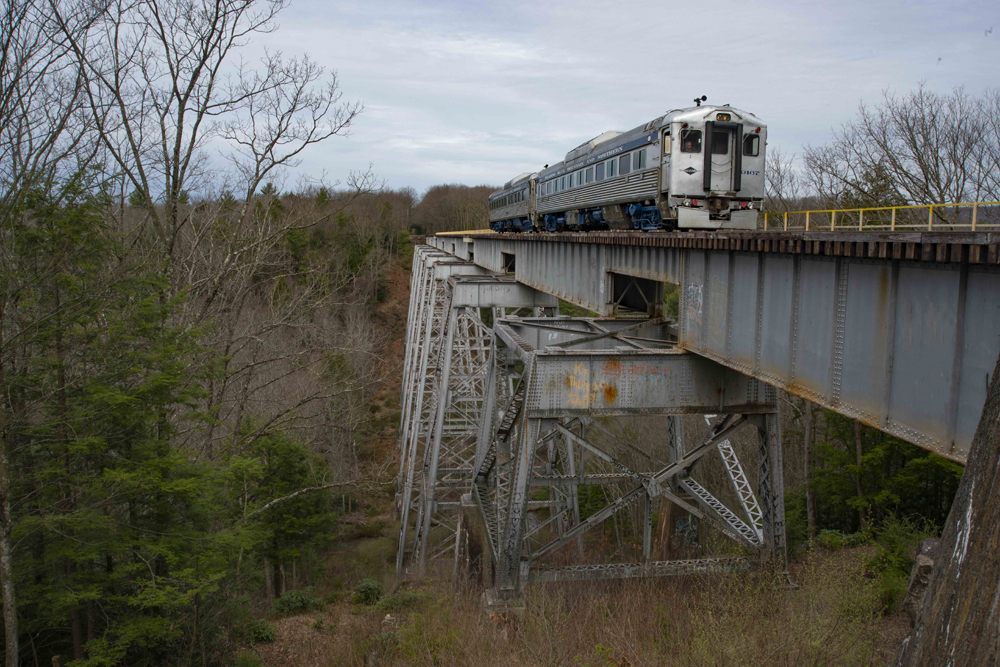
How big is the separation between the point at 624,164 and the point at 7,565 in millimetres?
11165

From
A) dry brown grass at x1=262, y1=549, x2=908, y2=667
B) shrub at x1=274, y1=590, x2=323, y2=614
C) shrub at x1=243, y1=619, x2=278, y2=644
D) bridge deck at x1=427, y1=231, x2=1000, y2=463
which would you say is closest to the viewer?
bridge deck at x1=427, y1=231, x2=1000, y2=463

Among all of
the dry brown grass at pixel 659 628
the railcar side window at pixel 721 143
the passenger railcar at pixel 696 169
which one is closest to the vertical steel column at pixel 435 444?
the dry brown grass at pixel 659 628

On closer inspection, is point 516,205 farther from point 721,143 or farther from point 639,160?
point 721,143

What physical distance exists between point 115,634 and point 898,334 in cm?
870

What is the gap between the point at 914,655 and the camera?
9.71 feet

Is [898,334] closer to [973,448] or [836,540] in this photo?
[973,448]

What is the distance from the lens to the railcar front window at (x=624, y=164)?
40.5 ft

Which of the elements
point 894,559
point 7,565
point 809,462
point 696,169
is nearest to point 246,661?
point 7,565

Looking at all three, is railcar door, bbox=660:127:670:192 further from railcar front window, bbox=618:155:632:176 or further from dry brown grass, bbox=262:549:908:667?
dry brown grass, bbox=262:549:908:667

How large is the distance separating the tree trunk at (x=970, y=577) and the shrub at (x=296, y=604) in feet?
47.3

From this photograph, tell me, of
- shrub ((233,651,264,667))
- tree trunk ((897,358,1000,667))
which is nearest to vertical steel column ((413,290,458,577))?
shrub ((233,651,264,667))

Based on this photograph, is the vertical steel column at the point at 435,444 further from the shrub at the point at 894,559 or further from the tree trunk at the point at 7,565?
the shrub at the point at 894,559

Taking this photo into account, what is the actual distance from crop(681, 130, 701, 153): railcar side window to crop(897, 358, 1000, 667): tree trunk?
840 centimetres

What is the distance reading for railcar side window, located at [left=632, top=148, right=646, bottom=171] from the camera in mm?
11516
